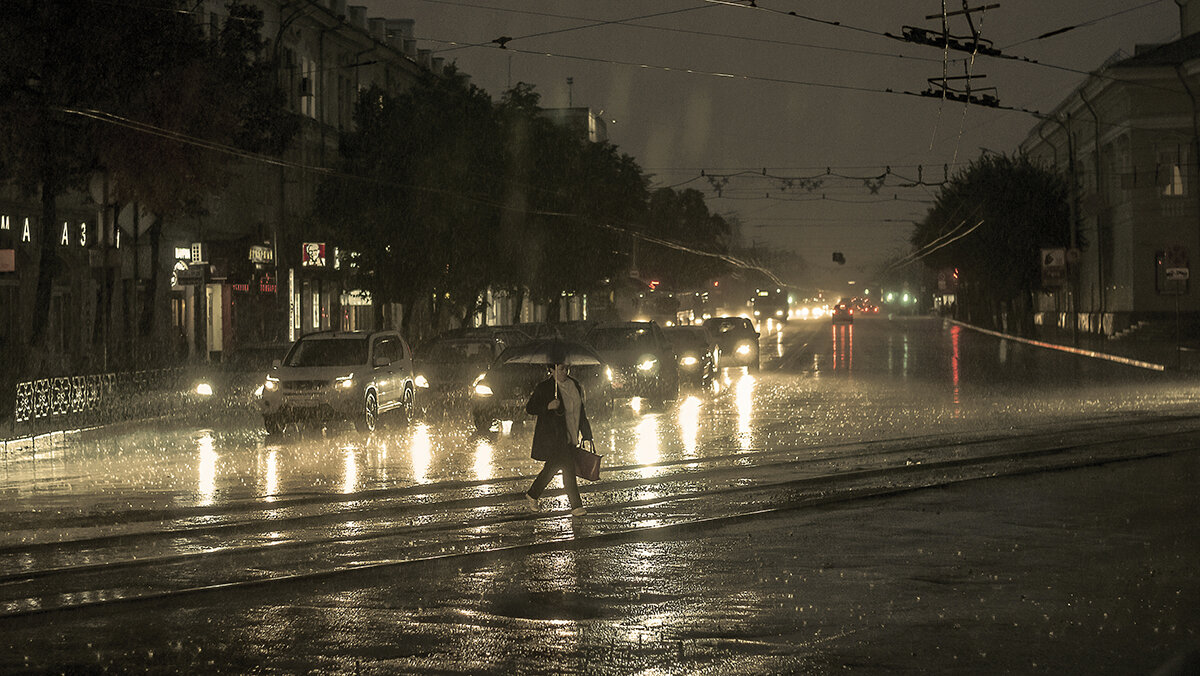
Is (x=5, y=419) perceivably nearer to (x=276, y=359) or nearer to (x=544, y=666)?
(x=276, y=359)

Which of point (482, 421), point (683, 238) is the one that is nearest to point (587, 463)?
point (482, 421)

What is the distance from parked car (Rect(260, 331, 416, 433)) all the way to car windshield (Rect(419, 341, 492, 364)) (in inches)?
113

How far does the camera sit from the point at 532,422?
2338 cm

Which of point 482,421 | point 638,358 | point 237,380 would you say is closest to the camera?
point 482,421

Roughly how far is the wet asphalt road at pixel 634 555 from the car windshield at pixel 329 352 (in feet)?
7.42

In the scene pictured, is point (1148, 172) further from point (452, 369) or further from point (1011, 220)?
point (452, 369)

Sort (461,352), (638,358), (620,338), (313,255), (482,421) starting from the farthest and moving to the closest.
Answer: (313,255) < (620,338) < (638,358) < (461,352) < (482,421)

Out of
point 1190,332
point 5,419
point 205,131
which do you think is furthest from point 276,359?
point 1190,332

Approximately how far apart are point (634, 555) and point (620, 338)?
19.6 meters

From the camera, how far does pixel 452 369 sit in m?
28.0

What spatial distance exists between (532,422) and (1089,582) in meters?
14.8

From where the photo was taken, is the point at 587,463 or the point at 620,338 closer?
the point at 587,463

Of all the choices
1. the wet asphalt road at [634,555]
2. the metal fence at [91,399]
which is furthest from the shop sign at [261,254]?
Answer: the wet asphalt road at [634,555]

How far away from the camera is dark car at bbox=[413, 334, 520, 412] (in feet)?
91.4
